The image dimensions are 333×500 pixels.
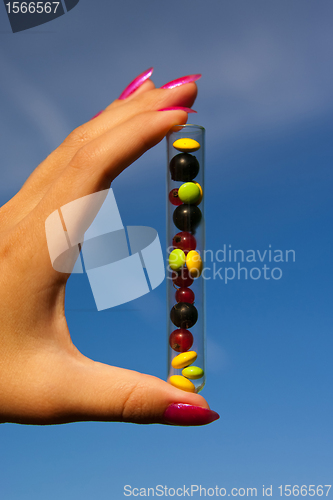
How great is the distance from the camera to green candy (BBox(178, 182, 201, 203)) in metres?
3.59

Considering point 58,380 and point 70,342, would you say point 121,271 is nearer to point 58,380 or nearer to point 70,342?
point 70,342

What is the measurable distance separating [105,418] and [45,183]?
2.32 m

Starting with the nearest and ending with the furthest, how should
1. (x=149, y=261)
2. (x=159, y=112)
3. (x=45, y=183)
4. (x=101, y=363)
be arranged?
(x=101, y=363) → (x=159, y=112) → (x=149, y=261) → (x=45, y=183)

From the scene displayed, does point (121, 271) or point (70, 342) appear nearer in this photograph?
point (70, 342)

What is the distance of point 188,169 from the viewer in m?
3.65

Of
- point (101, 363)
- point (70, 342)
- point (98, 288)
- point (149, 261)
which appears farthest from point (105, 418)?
point (149, 261)

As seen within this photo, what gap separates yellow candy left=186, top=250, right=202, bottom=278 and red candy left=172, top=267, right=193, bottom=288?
0.04 meters

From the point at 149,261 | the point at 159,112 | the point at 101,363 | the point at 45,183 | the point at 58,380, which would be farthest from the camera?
the point at 45,183

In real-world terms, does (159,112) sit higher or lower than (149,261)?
higher

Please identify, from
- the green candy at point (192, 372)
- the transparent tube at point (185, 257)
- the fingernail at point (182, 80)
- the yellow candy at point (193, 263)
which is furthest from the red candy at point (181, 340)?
the fingernail at point (182, 80)

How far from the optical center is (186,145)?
12.0ft

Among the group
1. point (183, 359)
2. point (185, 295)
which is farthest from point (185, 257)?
point (183, 359)

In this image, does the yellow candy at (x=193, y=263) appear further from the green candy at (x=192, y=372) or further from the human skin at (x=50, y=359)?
the human skin at (x=50, y=359)

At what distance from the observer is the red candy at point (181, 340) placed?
365 centimetres
